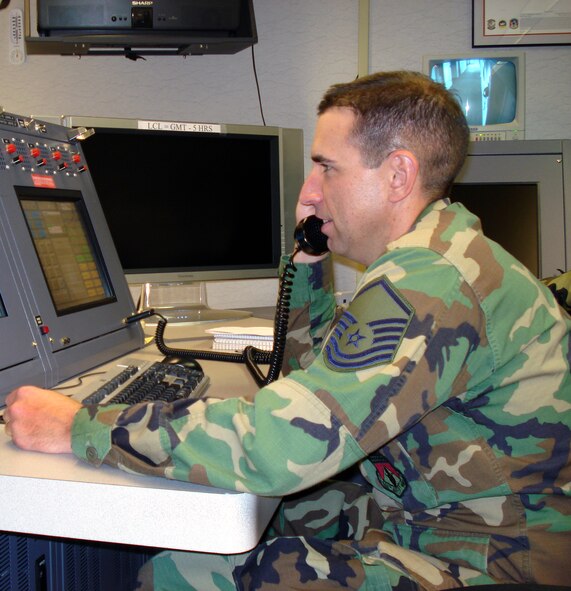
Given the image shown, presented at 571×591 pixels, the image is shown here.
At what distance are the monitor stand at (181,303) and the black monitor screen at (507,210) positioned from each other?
0.80m

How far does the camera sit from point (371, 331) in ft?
2.50

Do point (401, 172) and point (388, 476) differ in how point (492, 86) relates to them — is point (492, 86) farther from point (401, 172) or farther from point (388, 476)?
point (388, 476)

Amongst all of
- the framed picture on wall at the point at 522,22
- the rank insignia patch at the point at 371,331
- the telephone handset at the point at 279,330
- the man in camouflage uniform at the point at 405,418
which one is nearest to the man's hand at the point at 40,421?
the man in camouflage uniform at the point at 405,418

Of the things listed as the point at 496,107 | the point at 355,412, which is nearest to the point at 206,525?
the point at 355,412

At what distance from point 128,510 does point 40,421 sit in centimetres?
18

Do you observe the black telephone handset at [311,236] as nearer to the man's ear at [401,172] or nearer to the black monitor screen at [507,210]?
the man's ear at [401,172]

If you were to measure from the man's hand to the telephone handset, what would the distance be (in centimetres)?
45

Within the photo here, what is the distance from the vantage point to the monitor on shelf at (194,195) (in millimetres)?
1928

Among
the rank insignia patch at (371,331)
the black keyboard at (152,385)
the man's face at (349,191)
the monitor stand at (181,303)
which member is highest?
the man's face at (349,191)

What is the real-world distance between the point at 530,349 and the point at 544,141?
1.52 metres

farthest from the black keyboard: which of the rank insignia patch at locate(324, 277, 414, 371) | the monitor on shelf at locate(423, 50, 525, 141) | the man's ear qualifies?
the monitor on shelf at locate(423, 50, 525, 141)

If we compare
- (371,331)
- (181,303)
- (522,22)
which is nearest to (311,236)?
(371,331)

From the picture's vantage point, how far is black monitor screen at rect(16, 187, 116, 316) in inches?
47.7

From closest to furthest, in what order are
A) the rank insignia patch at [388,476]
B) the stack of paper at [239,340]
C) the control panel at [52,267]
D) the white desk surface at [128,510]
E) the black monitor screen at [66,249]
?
the white desk surface at [128,510], the rank insignia patch at [388,476], the control panel at [52,267], the black monitor screen at [66,249], the stack of paper at [239,340]
